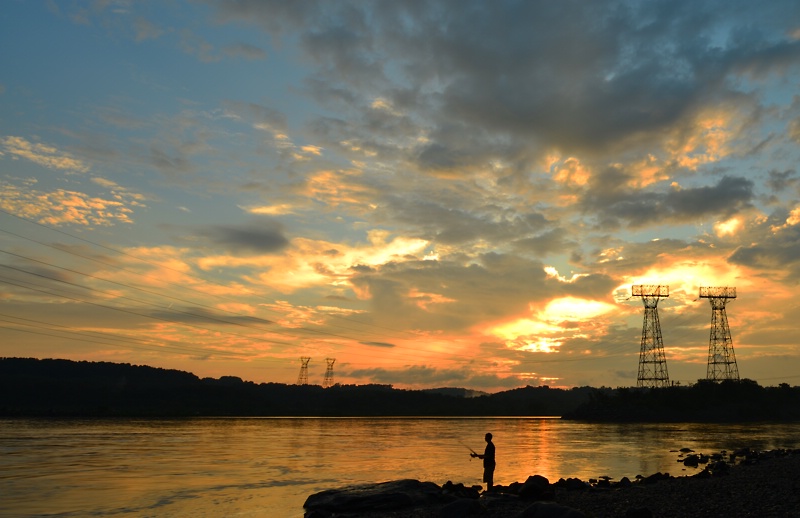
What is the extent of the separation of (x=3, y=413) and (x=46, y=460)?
163 meters

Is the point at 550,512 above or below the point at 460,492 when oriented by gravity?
above

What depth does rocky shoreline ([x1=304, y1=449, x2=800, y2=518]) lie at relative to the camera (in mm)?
22953

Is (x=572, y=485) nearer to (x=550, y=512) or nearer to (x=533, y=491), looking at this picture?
(x=533, y=491)

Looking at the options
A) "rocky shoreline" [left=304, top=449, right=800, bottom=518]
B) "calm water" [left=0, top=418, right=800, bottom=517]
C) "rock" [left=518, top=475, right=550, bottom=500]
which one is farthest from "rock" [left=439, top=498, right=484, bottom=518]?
"calm water" [left=0, top=418, right=800, bottom=517]

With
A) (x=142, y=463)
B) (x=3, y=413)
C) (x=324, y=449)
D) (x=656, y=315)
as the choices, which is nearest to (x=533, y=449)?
(x=324, y=449)

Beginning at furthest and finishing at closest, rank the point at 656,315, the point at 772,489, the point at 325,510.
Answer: the point at 656,315 < the point at 325,510 < the point at 772,489

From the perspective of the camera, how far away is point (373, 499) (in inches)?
1188

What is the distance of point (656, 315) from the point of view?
160m

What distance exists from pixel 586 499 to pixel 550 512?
28.2 ft

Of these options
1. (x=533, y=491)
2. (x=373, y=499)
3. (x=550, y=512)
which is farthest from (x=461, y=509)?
(x=373, y=499)

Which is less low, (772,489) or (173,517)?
(772,489)

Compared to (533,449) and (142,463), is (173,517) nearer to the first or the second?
(142,463)

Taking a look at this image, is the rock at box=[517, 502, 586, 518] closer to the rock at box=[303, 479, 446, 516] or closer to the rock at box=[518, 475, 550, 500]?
the rock at box=[518, 475, 550, 500]

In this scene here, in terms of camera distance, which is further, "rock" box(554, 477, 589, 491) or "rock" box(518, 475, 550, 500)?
"rock" box(554, 477, 589, 491)
